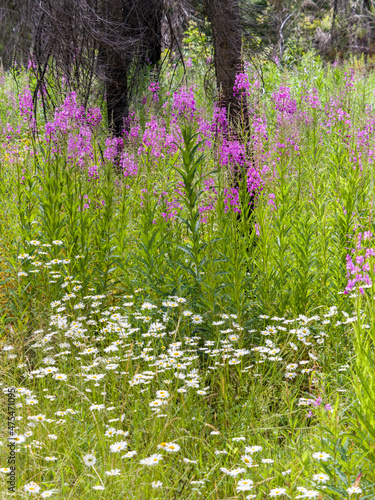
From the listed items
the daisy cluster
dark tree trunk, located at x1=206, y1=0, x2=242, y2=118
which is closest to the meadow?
the daisy cluster

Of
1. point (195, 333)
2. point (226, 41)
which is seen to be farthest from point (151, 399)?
point (226, 41)

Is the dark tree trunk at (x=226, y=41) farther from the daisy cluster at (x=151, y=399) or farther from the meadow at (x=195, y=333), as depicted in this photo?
the daisy cluster at (x=151, y=399)

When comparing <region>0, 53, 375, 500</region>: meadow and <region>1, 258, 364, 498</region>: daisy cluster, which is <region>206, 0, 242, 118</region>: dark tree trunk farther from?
<region>1, 258, 364, 498</region>: daisy cluster

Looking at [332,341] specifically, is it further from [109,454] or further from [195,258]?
[109,454]

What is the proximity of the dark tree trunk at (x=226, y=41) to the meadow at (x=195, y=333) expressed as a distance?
0.55 metres

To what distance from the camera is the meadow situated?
7.73ft

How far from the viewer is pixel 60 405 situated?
3.16 metres

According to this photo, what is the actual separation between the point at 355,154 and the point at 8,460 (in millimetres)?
3463

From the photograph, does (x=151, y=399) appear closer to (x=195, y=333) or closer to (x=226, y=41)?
(x=195, y=333)

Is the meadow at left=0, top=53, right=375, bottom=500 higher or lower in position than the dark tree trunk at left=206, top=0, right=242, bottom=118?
lower

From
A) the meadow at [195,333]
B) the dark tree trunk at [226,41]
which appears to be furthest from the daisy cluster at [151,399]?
the dark tree trunk at [226,41]

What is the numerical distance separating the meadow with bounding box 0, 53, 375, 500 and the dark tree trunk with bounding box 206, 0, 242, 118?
0.55 meters

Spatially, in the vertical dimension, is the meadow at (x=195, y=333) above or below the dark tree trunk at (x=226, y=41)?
below

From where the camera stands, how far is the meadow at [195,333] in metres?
2.36
